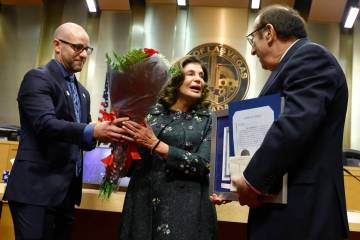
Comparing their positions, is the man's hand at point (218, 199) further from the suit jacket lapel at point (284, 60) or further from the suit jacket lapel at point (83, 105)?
the suit jacket lapel at point (83, 105)

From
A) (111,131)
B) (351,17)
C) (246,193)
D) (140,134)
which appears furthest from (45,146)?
(351,17)

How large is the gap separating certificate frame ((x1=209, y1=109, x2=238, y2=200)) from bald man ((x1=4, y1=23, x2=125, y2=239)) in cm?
42

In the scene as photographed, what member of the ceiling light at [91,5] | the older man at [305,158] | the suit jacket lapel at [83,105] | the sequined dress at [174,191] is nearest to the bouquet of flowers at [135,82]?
the sequined dress at [174,191]

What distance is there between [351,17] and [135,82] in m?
4.11

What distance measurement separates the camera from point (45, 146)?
185cm

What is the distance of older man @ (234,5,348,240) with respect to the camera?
1272mm

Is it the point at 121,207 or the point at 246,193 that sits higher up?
the point at 246,193

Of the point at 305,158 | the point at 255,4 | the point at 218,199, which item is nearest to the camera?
the point at 305,158

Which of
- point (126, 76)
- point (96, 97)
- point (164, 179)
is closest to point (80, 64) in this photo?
point (126, 76)

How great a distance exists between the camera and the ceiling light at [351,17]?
16.0ft

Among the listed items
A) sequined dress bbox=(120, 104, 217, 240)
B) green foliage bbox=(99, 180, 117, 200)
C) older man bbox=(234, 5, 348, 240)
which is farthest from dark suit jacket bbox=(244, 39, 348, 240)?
green foliage bbox=(99, 180, 117, 200)

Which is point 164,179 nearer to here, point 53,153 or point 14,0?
point 53,153

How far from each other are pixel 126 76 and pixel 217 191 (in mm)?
596

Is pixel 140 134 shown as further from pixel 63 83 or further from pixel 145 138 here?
pixel 63 83
